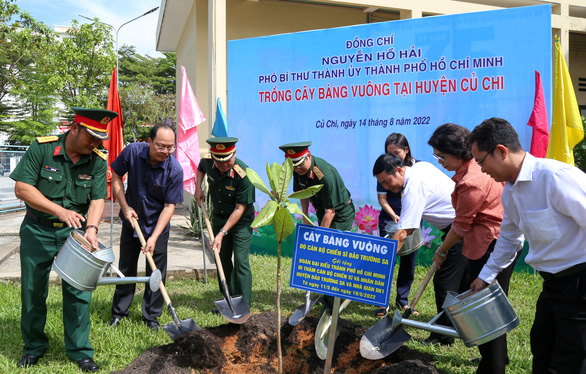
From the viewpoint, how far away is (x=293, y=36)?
7.11m

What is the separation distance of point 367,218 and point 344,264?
13.9 feet

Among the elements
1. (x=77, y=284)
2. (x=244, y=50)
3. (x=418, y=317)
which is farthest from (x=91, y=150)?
(x=244, y=50)

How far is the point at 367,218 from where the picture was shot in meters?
6.87

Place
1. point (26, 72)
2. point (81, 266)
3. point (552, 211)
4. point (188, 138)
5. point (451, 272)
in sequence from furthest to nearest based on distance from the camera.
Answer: point (26, 72) → point (188, 138) → point (451, 272) → point (81, 266) → point (552, 211)

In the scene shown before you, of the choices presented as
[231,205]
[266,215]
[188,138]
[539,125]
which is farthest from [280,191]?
[539,125]

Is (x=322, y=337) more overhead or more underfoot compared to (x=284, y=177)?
more underfoot

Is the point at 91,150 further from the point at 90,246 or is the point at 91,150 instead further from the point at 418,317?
the point at 418,317

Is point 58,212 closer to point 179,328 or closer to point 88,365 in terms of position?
point 88,365

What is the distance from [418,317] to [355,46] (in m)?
3.85

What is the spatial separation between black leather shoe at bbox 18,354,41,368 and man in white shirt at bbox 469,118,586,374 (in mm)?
3308

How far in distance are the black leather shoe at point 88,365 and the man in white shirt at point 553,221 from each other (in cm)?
291

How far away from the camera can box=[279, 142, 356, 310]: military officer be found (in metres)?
4.31

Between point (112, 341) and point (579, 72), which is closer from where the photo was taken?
point (112, 341)

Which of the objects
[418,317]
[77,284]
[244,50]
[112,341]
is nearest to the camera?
[77,284]
